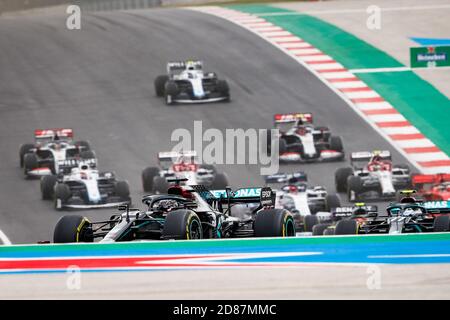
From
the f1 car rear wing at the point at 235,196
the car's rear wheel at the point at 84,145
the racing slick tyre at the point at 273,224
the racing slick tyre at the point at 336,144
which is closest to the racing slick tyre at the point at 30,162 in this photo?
the car's rear wheel at the point at 84,145

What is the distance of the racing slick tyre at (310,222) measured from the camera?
71.7 ft

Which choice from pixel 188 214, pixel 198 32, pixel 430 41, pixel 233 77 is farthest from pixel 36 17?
pixel 188 214

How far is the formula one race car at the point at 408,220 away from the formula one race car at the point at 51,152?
1048 cm

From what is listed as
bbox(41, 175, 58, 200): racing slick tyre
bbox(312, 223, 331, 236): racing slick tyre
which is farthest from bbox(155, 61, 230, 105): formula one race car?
bbox(312, 223, 331, 236): racing slick tyre

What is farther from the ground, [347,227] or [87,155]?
[87,155]

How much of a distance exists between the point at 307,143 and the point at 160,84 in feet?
20.0

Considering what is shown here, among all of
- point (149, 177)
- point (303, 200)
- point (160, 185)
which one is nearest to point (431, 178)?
point (303, 200)

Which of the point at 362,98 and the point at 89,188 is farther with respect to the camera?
the point at 362,98

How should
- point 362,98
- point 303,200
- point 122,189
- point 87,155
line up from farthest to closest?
point 362,98, point 87,155, point 122,189, point 303,200

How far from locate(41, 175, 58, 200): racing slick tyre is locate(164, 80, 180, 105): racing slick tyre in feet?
19.7

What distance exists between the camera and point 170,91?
2988 cm

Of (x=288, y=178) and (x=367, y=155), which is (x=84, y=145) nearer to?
(x=288, y=178)

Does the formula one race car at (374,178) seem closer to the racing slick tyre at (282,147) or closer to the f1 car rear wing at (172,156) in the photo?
the racing slick tyre at (282,147)

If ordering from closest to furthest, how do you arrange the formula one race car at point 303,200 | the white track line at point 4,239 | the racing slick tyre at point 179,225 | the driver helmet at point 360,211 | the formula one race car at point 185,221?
the racing slick tyre at point 179,225
the formula one race car at point 185,221
the driver helmet at point 360,211
the white track line at point 4,239
the formula one race car at point 303,200
